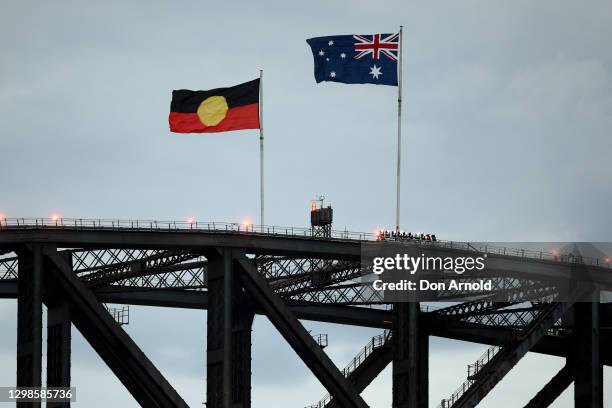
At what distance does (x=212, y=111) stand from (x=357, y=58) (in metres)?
13.7

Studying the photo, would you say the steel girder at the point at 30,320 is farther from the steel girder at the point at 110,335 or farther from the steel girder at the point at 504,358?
the steel girder at the point at 504,358

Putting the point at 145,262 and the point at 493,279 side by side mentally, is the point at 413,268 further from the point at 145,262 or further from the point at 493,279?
the point at 145,262

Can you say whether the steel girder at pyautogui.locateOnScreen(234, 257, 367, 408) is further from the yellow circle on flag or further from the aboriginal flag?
the yellow circle on flag

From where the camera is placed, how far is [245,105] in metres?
165

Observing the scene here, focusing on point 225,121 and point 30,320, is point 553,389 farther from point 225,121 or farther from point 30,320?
point 30,320

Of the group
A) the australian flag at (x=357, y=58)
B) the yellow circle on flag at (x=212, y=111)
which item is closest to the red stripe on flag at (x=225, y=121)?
the yellow circle on flag at (x=212, y=111)

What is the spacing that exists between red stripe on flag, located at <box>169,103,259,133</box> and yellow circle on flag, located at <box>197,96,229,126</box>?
0.34 m

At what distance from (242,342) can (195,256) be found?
891 cm

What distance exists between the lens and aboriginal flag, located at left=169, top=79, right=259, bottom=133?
163 metres

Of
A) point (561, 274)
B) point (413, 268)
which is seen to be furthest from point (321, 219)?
point (561, 274)

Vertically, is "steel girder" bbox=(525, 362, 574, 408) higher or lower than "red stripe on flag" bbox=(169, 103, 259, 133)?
lower

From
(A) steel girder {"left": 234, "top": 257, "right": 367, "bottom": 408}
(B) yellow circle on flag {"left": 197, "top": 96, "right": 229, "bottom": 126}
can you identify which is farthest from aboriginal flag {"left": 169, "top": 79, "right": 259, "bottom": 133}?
(A) steel girder {"left": 234, "top": 257, "right": 367, "bottom": 408}

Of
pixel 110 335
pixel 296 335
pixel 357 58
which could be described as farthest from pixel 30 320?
pixel 357 58

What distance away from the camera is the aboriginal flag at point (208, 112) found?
16275 centimetres
